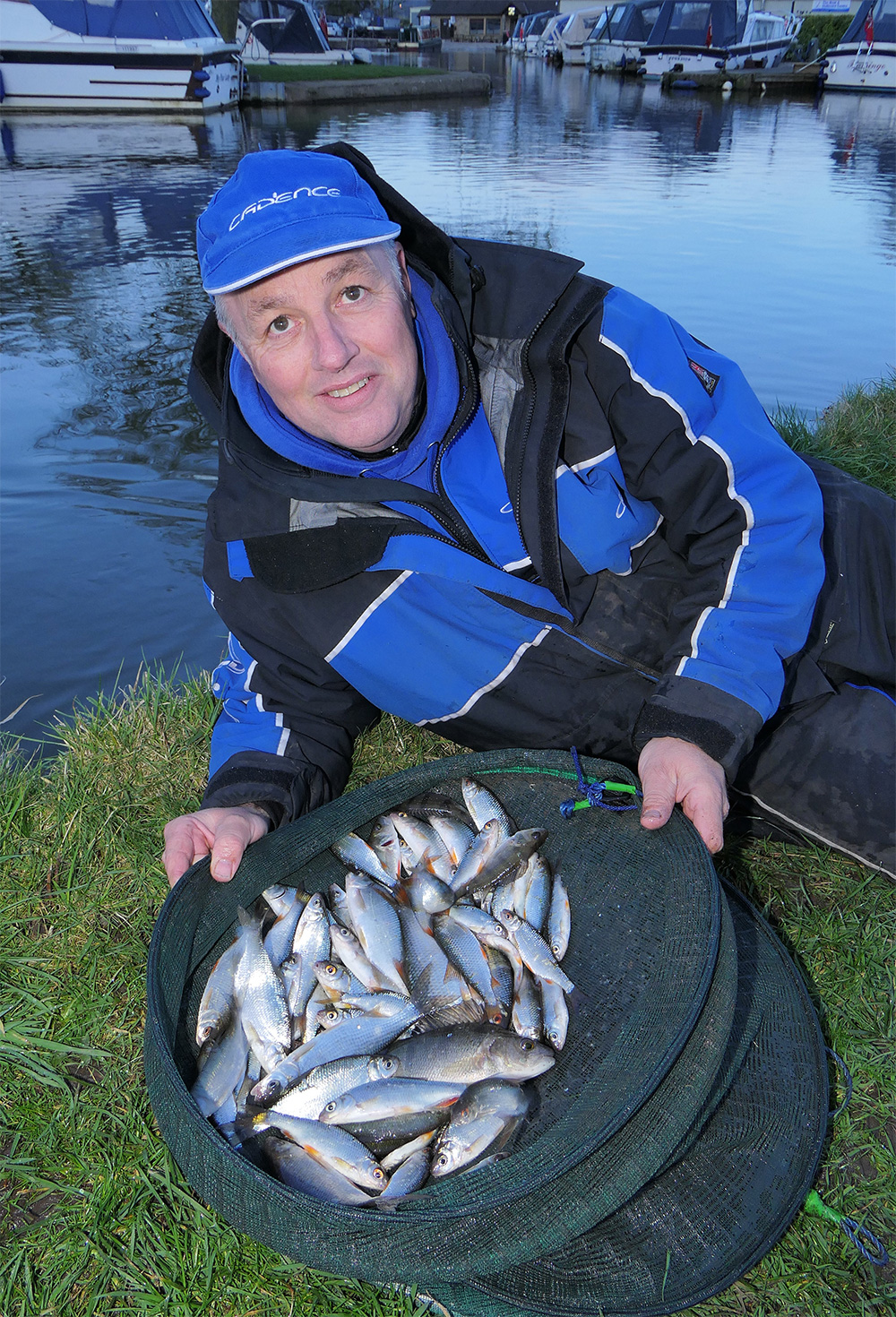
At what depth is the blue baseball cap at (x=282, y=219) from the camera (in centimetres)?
217

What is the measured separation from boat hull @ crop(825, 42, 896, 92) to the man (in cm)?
4300

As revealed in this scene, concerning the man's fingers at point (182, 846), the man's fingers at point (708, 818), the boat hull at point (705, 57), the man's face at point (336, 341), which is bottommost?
the man's fingers at point (182, 846)

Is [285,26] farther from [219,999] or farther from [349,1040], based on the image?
[349,1040]

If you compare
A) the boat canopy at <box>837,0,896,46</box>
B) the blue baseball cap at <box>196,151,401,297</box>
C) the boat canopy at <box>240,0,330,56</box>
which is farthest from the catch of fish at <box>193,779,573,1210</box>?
the boat canopy at <box>240,0,330,56</box>

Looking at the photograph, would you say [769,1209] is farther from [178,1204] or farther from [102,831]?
[102,831]

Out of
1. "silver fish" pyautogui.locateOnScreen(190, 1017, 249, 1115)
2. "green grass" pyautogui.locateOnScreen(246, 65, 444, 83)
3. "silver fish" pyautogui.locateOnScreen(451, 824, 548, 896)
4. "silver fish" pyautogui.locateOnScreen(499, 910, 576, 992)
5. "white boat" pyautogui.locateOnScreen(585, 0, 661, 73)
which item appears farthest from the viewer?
"white boat" pyautogui.locateOnScreen(585, 0, 661, 73)

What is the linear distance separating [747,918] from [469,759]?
2.90 ft

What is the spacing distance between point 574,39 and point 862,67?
34877mm

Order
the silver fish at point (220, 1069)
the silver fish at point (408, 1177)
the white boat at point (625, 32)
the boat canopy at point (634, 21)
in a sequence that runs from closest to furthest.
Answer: the silver fish at point (408, 1177) < the silver fish at point (220, 1069) < the white boat at point (625, 32) < the boat canopy at point (634, 21)

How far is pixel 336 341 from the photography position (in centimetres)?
229

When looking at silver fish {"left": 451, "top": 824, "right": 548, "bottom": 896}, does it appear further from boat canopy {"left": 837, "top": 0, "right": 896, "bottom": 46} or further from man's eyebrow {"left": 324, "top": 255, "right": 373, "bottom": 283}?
boat canopy {"left": 837, "top": 0, "right": 896, "bottom": 46}

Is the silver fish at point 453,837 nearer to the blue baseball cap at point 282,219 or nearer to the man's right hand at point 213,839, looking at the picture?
the man's right hand at point 213,839

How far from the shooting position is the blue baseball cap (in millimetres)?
2172

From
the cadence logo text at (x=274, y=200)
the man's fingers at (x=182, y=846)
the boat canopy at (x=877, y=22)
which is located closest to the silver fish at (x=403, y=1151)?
the man's fingers at (x=182, y=846)
